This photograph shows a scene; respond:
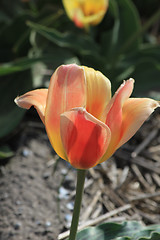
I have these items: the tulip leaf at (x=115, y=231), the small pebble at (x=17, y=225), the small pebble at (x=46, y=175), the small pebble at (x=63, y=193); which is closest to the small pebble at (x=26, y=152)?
the small pebble at (x=46, y=175)

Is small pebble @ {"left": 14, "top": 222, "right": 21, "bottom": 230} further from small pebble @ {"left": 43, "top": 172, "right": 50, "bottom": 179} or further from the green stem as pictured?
the green stem

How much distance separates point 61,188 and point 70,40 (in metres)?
0.81

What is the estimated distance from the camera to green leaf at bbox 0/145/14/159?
60.7 inches

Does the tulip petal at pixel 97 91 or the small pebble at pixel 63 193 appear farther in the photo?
the small pebble at pixel 63 193

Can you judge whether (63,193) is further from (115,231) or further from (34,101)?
(34,101)

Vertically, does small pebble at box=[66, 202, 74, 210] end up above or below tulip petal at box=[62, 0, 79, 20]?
below

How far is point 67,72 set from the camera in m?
0.78

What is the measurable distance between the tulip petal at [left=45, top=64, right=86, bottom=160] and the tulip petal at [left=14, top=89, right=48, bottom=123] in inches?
0.9

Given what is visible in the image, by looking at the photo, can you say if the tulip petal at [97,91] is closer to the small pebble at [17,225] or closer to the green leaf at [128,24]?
the small pebble at [17,225]

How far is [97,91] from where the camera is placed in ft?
2.67

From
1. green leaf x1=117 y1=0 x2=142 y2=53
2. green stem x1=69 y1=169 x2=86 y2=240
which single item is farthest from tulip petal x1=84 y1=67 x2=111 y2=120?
green leaf x1=117 y1=0 x2=142 y2=53

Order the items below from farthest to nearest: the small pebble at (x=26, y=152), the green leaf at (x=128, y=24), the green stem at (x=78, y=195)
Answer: the green leaf at (x=128, y=24)
the small pebble at (x=26, y=152)
the green stem at (x=78, y=195)

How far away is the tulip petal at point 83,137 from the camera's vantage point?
0.75 meters

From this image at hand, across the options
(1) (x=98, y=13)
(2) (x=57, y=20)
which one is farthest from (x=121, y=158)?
(2) (x=57, y=20)
